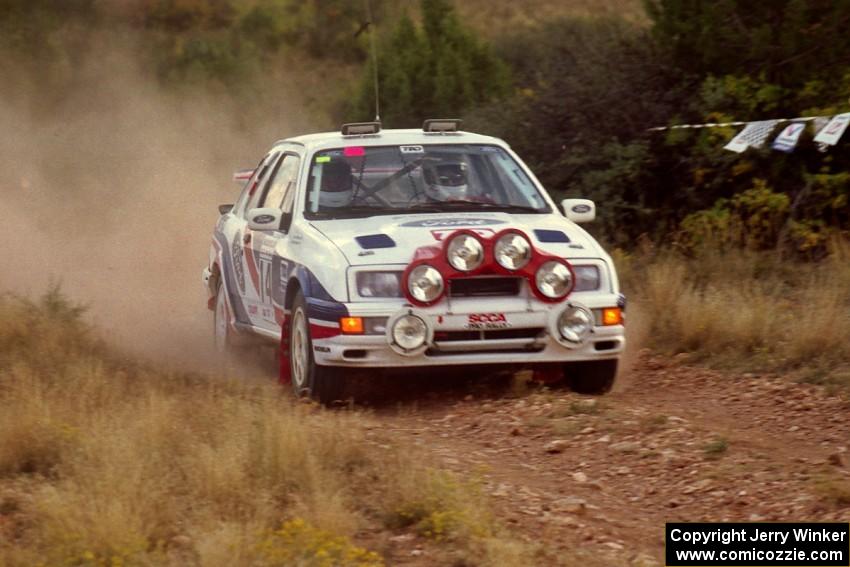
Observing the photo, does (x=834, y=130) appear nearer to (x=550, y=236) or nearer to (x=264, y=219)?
(x=550, y=236)

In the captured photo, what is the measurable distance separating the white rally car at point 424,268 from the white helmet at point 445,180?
10 mm

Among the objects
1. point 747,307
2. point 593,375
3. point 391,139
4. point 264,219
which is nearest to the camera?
point 593,375

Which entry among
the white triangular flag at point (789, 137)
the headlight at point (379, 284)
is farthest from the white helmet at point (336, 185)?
the white triangular flag at point (789, 137)

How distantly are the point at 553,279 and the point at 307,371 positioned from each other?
1504 millimetres

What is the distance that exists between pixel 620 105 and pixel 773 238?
2.15 metres

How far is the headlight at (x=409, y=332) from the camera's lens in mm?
8906

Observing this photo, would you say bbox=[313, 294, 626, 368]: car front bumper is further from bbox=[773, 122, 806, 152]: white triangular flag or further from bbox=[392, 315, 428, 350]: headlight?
bbox=[773, 122, 806, 152]: white triangular flag

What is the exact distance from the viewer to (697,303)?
1143 cm

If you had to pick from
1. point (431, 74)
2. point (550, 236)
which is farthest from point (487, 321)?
point (431, 74)

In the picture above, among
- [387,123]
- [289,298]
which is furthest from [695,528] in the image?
[387,123]

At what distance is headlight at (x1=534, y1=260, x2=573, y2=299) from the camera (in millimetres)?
9047

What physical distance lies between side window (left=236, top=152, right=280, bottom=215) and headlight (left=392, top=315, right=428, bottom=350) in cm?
266

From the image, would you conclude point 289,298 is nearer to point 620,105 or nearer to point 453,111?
point 620,105

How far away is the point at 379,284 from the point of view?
900 cm
